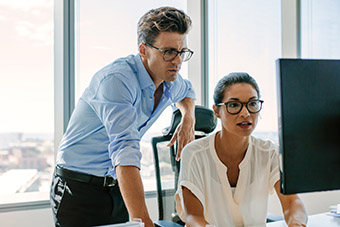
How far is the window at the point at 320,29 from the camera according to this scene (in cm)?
307

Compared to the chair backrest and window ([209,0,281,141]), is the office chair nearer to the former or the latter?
the chair backrest

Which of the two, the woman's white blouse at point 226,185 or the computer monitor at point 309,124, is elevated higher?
the computer monitor at point 309,124

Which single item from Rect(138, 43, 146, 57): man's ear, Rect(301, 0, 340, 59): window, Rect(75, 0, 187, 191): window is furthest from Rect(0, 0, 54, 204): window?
Rect(301, 0, 340, 59): window

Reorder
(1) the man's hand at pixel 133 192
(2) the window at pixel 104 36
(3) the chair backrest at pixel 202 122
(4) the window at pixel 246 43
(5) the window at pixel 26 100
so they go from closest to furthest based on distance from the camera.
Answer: (1) the man's hand at pixel 133 192 → (3) the chair backrest at pixel 202 122 → (5) the window at pixel 26 100 → (2) the window at pixel 104 36 → (4) the window at pixel 246 43

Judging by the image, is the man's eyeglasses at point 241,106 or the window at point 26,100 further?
the window at point 26,100

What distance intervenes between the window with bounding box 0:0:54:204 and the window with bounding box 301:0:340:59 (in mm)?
2108

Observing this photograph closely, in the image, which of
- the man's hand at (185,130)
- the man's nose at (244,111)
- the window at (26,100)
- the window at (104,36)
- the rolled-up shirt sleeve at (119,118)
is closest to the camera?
the rolled-up shirt sleeve at (119,118)

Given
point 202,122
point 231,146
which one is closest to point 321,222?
point 231,146

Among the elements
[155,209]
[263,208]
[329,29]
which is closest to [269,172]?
[263,208]

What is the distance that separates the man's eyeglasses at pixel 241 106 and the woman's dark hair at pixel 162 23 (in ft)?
1.20

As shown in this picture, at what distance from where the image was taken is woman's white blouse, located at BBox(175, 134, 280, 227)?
1.42 m

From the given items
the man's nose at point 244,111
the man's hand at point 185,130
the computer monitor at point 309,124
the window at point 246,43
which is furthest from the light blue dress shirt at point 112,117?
the window at point 246,43

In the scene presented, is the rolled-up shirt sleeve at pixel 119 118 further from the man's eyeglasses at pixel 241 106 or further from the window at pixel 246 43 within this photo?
the window at pixel 246 43

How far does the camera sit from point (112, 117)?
1.16 meters
